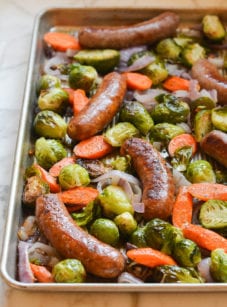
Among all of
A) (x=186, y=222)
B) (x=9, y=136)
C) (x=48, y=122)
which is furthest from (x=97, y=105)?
(x=186, y=222)

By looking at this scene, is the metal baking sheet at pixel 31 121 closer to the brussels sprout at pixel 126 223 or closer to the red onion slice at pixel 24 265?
the red onion slice at pixel 24 265

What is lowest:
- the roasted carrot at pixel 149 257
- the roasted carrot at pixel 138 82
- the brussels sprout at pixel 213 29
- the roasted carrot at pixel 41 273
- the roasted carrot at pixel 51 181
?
the roasted carrot at pixel 41 273

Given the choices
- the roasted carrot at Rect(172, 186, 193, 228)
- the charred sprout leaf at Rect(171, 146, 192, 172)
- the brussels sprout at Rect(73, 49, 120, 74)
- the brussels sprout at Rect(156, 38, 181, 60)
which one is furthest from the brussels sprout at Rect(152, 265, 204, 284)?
the brussels sprout at Rect(156, 38, 181, 60)

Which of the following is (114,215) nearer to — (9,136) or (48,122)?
(48,122)

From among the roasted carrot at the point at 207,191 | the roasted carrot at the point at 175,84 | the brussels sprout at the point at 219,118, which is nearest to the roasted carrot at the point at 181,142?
the brussels sprout at the point at 219,118

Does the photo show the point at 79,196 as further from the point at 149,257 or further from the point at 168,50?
the point at 168,50

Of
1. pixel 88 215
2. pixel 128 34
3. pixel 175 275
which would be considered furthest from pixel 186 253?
pixel 128 34

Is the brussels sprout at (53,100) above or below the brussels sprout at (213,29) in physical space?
below

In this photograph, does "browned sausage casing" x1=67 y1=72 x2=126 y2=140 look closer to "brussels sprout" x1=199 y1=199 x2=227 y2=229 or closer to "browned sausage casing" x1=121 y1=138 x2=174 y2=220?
"browned sausage casing" x1=121 y1=138 x2=174 y2=220
